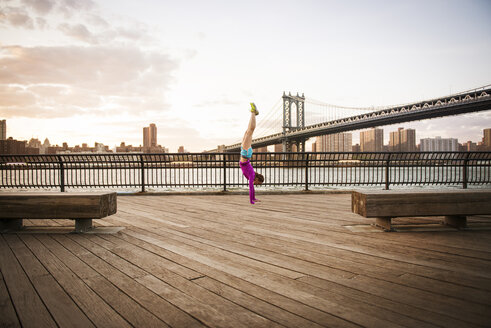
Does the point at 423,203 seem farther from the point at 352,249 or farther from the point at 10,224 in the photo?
the point at 10,224

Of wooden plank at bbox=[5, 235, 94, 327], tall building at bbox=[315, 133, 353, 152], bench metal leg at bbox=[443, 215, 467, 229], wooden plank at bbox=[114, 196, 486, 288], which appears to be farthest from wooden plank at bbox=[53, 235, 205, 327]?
tall building at bbox=[315, 133, 353, 152]

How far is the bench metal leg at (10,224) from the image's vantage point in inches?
155

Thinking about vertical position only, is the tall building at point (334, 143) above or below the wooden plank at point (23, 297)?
above

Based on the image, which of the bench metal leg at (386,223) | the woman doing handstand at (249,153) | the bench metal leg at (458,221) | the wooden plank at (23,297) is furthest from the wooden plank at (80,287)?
the bench metal leg at (458,221)

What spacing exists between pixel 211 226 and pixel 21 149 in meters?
51.7

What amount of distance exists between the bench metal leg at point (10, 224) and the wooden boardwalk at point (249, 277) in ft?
1.06

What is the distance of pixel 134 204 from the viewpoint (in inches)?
255

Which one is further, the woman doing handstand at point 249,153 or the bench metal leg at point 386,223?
the woman doing handstand at point 249,153

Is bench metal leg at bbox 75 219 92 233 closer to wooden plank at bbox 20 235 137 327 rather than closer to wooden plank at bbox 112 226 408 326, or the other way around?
wooden plank at bbox 20 235 137 327

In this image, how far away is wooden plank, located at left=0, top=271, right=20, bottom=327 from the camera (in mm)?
1695

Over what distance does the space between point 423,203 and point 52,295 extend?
413cm

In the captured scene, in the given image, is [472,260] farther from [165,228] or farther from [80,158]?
[80,158]

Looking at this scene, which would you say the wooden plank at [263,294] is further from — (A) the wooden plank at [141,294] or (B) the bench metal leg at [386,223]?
(B) the bench metal leg at [386,223]

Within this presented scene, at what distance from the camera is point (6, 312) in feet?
5.97
